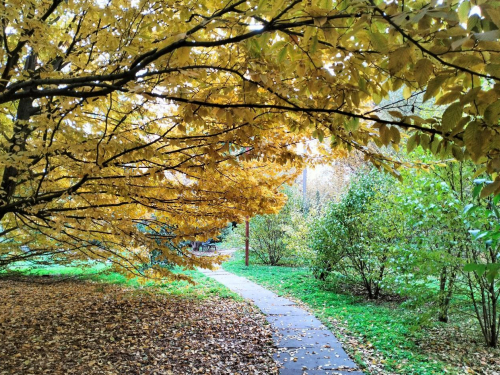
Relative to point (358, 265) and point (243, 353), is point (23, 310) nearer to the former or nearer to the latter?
point (243, 353)

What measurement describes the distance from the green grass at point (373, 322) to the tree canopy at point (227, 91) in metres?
2.51

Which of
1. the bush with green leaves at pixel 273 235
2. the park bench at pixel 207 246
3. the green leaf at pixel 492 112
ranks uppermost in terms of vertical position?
the green leaf at pixel 492 112

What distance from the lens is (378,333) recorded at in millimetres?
5094

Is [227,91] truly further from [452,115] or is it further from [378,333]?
[378,333]

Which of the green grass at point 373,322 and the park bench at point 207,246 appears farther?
the park bench at point 207,246

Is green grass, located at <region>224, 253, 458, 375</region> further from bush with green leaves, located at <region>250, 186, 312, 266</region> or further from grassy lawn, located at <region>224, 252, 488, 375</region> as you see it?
bush with green leaves, located at <region>250, 186, 312, 266</region>

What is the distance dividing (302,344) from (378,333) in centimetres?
134

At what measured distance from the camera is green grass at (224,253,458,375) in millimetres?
4004

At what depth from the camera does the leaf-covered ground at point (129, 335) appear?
3.99 m

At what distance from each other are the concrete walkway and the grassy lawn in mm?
212

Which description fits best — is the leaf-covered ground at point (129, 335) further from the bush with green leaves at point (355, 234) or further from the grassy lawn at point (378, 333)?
the bush with green leaves at point (355, 234)

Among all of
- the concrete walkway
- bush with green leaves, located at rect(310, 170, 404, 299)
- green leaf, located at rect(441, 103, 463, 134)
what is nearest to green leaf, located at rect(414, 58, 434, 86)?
green leaf, located at rect(441, 103, 463, 134)

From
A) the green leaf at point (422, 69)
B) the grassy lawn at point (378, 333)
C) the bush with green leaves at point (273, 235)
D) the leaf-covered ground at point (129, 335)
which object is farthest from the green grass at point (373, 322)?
the bush with green leaves at point (273, 235)

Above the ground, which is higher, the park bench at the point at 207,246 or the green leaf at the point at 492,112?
the green leaf at the point at 492,112
